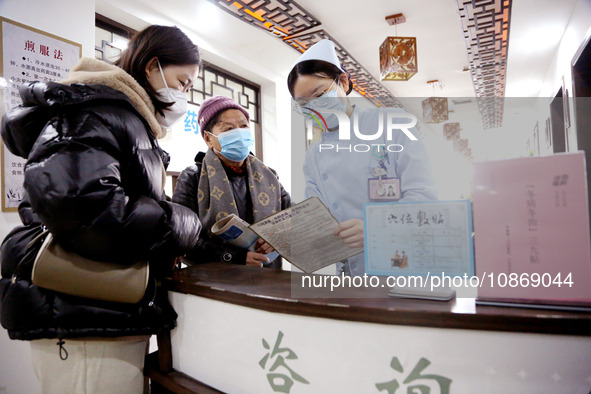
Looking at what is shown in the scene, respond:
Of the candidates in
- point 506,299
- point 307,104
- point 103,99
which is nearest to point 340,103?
point 307,104

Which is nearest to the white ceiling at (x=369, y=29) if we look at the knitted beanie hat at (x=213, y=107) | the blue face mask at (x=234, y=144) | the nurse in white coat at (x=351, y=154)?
the knitted beanie hat at (x=213, y=107)

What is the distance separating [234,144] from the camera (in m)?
2.04

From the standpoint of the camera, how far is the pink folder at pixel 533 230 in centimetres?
65

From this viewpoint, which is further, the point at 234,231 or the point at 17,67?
the point at 17,67

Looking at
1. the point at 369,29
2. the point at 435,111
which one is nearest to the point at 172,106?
the point at 435,111

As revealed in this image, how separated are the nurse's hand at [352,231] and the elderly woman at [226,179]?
855 millimetres

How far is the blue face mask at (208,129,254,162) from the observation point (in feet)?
6.68

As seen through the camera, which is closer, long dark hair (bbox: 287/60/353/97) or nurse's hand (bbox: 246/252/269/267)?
long dark hair (bbox: 287/60/353/97)

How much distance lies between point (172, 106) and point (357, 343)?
3.51 feet

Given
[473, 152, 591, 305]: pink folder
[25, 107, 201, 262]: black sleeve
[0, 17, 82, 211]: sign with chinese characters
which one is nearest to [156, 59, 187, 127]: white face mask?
[25, 107, 201, 262]: black sleeve

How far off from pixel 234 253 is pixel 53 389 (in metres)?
0.85

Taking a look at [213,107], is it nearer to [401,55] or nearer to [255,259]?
[255,259]

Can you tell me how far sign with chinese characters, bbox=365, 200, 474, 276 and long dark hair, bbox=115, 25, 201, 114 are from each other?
3.13ft

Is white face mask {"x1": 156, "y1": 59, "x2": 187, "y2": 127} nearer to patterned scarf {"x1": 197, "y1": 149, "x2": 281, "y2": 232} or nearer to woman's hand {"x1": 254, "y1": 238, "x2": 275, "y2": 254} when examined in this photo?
patterned scarf {"x1": 197, "y1": 149, "x2": 281, "y2": 232}
